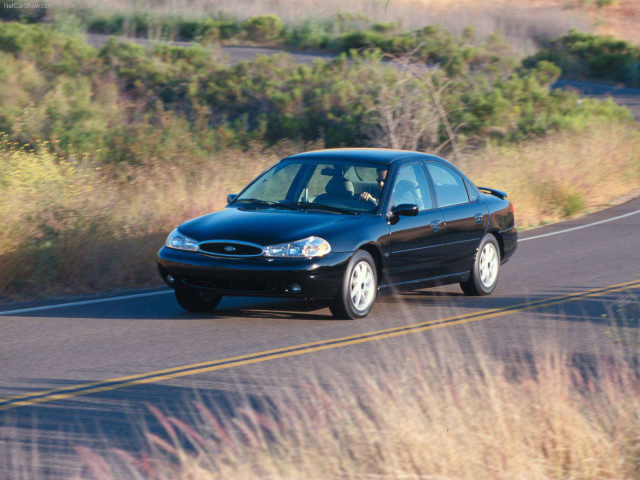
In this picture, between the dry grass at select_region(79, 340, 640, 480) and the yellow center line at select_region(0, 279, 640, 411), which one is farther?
the yellow center line at select_region(0, 279, 640, 411)

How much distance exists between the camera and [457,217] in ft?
36.8

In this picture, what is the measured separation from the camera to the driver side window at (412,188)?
10.6 meters

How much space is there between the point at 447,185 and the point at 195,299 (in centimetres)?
310

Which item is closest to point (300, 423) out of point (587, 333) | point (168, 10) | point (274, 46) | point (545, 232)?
point (587, 333)

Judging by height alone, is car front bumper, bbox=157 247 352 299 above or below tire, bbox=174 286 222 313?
above

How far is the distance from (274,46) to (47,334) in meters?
36.2

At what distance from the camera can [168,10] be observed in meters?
46.5

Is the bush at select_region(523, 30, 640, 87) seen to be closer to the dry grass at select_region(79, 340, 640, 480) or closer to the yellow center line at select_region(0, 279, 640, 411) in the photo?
the yellow center line at select_region(0, 279, 640, 411)

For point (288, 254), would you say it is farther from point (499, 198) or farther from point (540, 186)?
point (540, 186)

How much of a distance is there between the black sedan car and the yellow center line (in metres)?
0.64

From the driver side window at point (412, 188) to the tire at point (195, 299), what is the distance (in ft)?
6.79

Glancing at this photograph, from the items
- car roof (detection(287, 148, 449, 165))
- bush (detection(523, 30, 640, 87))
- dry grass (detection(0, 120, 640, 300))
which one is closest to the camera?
car roof (detection(287, 148, 449, 165))

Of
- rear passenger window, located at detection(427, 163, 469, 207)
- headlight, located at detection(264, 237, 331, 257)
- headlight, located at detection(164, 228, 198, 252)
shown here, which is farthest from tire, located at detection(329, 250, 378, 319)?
A: rear passenger window, located at detection(427, 163, 469, 207)

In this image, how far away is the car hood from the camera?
952 centimetres
